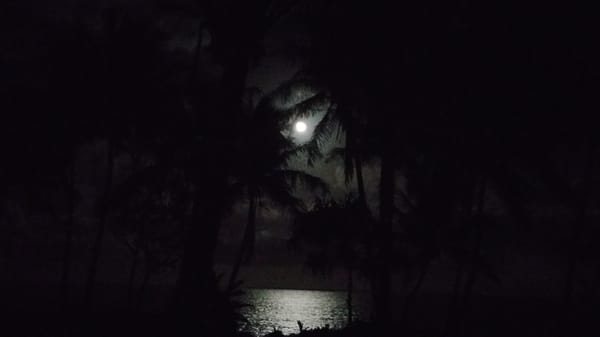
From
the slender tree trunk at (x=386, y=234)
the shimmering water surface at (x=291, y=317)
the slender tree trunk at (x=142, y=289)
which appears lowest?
the shimmering water surface at (x=291, y=317)

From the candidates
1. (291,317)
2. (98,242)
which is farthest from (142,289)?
(291,317)

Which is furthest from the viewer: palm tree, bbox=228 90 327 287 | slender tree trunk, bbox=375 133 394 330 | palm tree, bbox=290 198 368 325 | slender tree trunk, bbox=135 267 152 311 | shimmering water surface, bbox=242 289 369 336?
shimmering water surface, bbox=242 289 369 336

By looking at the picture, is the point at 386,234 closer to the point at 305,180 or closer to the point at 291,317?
the point at 305,180

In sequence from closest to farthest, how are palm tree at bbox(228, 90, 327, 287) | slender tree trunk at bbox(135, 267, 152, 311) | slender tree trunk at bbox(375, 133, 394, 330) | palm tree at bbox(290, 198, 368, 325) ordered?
1. slender tree trunk at bbox(375, 133, 394, 330)
2. palm tree at bbox(290, 198, 368, 325)
3. palm tree at bbox(228, 90, 327, 287)
4. slender tree trunk at bbox(135, 267, 152, 311)

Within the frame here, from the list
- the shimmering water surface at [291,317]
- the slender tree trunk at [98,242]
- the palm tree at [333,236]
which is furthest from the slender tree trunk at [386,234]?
the slender tree trunk at [98,242]

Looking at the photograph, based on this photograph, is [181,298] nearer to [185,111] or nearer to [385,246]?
[385,246]

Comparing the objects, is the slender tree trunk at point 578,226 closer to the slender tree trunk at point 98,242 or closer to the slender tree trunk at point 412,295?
the slender tree trunk at point 412,295

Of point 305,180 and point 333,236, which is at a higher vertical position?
point 305,180

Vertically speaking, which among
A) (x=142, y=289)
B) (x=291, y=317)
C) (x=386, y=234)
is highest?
(x=386, y=234)

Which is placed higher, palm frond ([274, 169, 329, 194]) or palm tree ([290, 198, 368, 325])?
palm frond ([274, 169, 329, 194])

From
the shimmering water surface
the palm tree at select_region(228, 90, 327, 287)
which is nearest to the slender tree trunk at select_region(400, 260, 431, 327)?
the shimmering water surface

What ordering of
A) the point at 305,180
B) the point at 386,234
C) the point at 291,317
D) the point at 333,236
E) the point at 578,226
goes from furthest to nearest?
the point at 291,317, the point at 305,180, the point at 333,236, the point at 578,226, the point at 386,234

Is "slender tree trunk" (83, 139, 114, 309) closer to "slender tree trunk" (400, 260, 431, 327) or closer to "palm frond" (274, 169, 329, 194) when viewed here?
"palm frond" (274, 169, 329, 194)

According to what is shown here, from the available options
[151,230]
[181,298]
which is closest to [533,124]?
[181,298]
